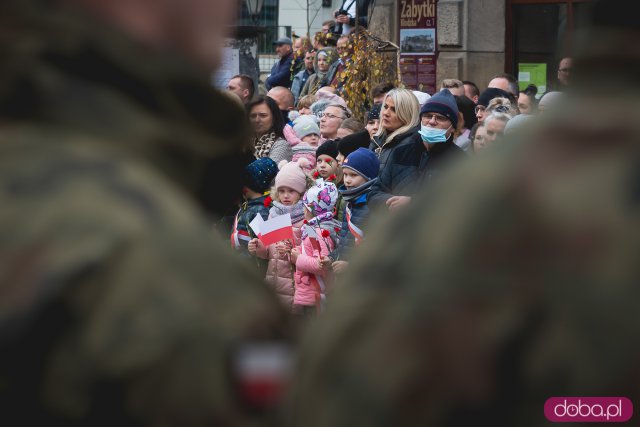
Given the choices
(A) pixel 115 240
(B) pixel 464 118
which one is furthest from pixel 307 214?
(A) pixel 115 240

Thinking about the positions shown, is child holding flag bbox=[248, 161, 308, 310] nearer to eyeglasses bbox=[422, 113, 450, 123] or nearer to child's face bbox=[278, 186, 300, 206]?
child's face bbox=[278, 186, 300, 206]

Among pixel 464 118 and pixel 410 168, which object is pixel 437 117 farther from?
pixel 464 118

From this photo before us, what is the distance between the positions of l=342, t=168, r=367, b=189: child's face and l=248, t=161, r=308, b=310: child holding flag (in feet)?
1.22

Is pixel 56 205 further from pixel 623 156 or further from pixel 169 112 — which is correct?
pixel 623 156

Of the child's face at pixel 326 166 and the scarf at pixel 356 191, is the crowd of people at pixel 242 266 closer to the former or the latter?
the scarf at pixel 356 191

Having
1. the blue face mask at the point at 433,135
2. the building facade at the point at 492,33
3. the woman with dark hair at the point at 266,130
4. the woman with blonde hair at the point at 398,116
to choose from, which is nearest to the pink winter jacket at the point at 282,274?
the woman with blonde hair at the point at 398,116

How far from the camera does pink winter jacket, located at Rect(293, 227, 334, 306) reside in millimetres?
7176

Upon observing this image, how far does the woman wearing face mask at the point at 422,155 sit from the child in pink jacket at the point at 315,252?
1.08ft

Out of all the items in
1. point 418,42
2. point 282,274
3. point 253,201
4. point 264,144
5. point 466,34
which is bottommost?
point 282,274

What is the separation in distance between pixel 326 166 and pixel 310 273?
3.74 feet

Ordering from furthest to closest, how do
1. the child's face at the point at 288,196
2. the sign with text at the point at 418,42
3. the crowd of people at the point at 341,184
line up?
the sign with text at the point at 418,42 → the child's face at the point at 288,196 → the crowd of people at the point at 341,184

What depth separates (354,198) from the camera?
7305 millimetres

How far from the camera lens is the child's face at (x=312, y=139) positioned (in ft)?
31.6

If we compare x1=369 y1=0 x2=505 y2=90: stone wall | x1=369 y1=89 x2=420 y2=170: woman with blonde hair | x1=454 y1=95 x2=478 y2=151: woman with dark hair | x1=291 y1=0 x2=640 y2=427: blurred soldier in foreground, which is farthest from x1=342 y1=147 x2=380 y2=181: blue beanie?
x1=291 y1=0 x2=640 y2=427: blurred soldier in foreground
